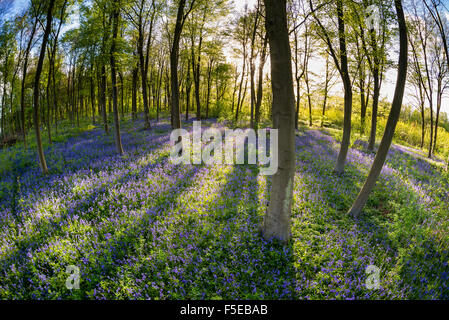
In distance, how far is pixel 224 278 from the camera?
335 cm

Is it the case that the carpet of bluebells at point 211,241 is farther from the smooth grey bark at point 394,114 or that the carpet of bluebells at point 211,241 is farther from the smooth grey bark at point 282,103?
the smooth grey bark at point 282,103

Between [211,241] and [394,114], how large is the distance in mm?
4968

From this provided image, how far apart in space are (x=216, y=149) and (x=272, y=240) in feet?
26.9

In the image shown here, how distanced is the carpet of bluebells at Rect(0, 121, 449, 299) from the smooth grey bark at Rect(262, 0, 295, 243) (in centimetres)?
93

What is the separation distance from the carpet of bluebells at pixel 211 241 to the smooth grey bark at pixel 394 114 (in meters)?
0.66

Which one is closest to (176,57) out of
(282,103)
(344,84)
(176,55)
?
(176,55)

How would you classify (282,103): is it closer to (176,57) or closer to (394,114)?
(394,114)

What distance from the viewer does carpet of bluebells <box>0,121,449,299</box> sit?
3332 millimetres

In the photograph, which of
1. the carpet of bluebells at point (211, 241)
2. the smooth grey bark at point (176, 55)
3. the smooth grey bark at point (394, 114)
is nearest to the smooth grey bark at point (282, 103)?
the carpet of bluebells at point (211, 241)

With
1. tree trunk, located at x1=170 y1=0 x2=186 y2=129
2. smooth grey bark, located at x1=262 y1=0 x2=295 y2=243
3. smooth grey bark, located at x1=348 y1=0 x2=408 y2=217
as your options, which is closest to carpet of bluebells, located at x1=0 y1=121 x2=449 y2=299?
smooth grey bark, located at x1=348 y1=0 x2=408 y2=217

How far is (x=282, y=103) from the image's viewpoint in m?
3.79

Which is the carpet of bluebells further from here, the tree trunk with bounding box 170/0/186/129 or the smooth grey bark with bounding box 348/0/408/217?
the tree trunk with bounding box 170/0/186/129

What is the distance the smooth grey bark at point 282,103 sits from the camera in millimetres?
3680
